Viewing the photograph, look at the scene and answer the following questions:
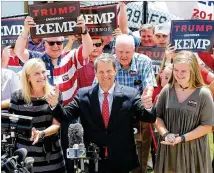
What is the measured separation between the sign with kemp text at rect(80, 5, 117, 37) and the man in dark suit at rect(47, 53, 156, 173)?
5.21ft

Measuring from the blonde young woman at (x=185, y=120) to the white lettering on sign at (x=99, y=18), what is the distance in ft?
5.24

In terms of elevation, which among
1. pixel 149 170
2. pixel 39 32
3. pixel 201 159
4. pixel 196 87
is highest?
pixel 39 32

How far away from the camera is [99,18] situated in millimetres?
6145

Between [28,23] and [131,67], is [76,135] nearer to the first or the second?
[131,67]

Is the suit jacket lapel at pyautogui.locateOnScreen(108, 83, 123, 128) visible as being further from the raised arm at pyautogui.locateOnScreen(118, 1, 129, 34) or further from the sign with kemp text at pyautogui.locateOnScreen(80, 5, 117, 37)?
the raised arm at pyautogui.locateOnScreen(118, 1, 129, 34)

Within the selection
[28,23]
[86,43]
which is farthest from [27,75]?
[28,23]

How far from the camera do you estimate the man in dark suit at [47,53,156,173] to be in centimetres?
457

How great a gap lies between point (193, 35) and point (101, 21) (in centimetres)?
125

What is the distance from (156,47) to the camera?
674 centimetres

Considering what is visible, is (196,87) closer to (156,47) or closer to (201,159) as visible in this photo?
Result: (201,159)

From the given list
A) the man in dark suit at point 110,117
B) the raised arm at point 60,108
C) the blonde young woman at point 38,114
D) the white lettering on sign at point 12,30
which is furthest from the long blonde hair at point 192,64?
the white lettering on sign at point 12,30

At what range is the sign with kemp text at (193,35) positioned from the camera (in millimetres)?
6332

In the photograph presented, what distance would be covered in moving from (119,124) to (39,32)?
179 centimetres

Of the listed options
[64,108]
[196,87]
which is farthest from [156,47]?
[64,108]
